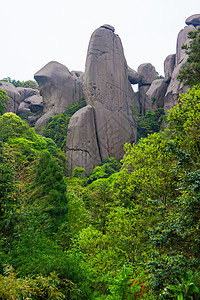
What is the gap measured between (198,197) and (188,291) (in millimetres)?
1827

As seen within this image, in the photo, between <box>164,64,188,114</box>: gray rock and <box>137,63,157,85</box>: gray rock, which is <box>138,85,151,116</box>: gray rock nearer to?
<box>137,63,157,85</box>: gray rock

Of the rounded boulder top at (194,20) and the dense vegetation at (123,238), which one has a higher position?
the rounded boulder top at (194,20)

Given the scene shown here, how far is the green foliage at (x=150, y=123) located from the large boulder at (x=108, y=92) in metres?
2.72

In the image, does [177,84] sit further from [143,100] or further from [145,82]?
[145,82]

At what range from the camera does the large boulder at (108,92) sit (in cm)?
3014

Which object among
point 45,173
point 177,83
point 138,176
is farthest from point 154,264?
point 177,83

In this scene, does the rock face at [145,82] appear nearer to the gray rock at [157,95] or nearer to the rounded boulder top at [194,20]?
the gray rock at [157,95]

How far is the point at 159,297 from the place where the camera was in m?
5.04

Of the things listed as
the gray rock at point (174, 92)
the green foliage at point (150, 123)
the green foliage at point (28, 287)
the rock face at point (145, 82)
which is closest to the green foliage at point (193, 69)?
the green foliage at point (28, 287)

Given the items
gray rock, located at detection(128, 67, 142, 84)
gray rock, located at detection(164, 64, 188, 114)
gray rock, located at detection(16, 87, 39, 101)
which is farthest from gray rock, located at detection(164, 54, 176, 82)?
gray rock, located at detection(16, 87, 39, 101)

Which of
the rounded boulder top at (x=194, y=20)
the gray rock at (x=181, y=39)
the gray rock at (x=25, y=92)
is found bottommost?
the gray rock at (x=25, y=92)

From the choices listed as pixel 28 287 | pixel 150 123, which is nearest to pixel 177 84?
pixel 150 123

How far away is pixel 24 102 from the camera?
43.8 meters

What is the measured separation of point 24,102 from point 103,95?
755 inches
